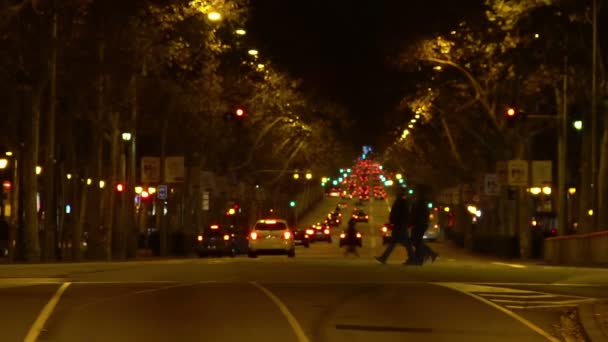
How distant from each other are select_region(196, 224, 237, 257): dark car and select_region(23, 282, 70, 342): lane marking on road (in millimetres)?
35372

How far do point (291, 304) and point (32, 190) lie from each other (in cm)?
2319

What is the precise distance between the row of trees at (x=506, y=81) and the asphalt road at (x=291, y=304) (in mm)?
13722

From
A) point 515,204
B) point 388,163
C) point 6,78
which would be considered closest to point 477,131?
point 515,204

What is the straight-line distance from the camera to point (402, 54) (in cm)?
5244

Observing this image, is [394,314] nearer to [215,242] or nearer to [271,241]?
[271,241]

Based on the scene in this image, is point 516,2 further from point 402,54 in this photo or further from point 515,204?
point 515,204

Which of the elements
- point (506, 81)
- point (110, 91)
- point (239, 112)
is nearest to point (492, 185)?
point (506, 81)

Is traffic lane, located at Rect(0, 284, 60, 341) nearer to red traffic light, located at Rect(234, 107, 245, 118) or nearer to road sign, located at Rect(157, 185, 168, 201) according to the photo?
red traffic light, located at Rect(234, 107, 245, 118)

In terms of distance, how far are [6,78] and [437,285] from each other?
2222cm

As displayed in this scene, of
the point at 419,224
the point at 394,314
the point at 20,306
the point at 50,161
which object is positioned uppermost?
the point at 50,161

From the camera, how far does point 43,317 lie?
16391 mm

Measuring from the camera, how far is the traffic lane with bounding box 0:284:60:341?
14.9 m

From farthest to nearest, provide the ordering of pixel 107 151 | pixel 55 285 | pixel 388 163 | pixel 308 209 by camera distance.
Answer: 1. pixel 308 209
2. pixel 388 163
3. pixel 107 151
4. pixel 55 285

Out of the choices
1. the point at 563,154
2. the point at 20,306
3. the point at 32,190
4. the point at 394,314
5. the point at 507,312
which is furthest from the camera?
the point at 563,154
